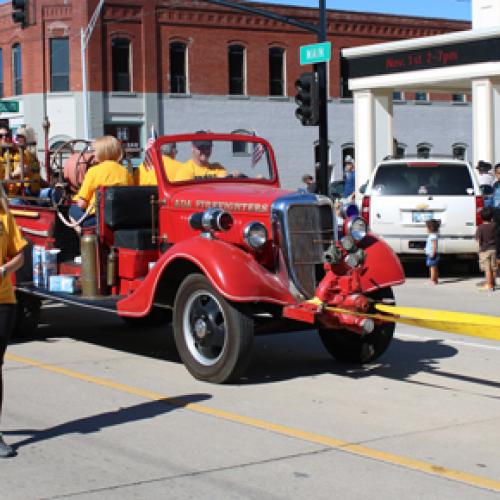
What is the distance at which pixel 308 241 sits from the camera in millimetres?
8586

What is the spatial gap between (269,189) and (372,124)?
57.1 feet

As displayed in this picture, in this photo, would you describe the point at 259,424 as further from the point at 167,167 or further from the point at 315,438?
the point at 167,167

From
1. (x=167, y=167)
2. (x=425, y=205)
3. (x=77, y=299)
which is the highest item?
(x=167, y=167)

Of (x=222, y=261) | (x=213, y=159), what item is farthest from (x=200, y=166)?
(x=222, y=261)

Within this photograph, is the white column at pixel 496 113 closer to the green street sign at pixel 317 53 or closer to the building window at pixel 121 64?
the green street sign at pixel 317 53

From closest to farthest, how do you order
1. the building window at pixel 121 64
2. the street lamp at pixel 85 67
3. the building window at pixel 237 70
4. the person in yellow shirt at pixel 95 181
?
the person in yellow shirt at pixel 95 181, the street lamp at pixel 85 67, the building window at pixel 121 64, the building window at pixel 237 70

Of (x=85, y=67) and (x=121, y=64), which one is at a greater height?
(x=121, y=64)

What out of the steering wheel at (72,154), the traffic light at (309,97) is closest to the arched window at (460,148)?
the traffic light at (309,97)

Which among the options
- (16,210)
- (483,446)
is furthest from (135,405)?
(16,210)

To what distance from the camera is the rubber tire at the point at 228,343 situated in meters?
7.97

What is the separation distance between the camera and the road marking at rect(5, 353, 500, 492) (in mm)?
5762

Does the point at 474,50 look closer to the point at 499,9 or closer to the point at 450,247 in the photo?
the point at 499,9

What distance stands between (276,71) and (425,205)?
3171cm

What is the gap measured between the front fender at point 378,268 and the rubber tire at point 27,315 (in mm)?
3770
